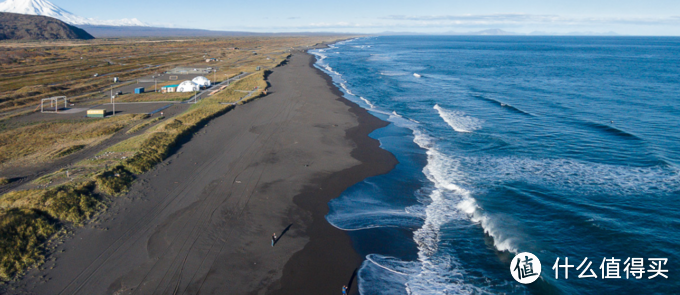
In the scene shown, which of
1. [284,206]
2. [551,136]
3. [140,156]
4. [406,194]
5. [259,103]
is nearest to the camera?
[284,206]

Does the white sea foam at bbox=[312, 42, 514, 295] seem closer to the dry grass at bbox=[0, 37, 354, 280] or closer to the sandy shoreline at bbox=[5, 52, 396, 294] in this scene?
the sandy shoreline at bbox=[5, 52, 396, 294]

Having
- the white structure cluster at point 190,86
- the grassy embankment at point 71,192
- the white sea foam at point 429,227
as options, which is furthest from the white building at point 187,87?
the white sea foam at point 429,227

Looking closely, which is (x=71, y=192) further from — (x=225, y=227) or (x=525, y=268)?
(x=525, y=268)

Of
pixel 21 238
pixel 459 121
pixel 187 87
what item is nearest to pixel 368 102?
pixel 459 121

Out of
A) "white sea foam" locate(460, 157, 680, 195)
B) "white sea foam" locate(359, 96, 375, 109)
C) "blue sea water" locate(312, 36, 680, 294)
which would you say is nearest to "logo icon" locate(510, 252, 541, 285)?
"blue sea water" locate(312, 36, 680, 294)

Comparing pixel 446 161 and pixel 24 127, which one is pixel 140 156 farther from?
pixel 446 161

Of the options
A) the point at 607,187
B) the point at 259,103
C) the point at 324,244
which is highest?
the point at 259,103

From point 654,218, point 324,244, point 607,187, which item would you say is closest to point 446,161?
point 607,187
